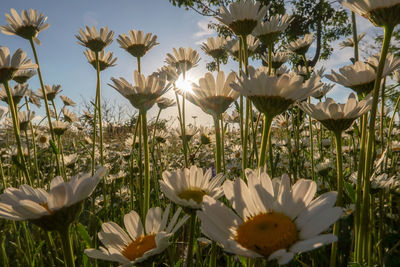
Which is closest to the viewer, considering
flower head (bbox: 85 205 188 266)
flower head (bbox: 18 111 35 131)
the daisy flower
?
the daisy flower

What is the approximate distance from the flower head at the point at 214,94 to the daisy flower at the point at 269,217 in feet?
1.27

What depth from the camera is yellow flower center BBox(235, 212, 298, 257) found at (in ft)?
2.01

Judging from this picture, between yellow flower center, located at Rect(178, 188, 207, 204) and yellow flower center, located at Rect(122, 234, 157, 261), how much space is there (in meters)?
0.14

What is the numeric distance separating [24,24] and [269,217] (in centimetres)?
182

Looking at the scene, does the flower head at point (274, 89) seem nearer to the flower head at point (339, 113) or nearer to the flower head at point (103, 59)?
the flower head at point (339, 113)

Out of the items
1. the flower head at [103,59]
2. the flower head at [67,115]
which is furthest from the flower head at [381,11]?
the flower head at [67,115]

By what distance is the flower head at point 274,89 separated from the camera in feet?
2.83

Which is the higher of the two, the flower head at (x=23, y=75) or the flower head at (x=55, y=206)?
the flower head at (x=23, y=75)

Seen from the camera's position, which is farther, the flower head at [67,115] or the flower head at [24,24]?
the flower head at [67,115]

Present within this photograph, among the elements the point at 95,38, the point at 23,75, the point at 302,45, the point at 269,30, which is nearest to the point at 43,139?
the point at 23,75

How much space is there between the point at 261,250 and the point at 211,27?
1324 centimetres

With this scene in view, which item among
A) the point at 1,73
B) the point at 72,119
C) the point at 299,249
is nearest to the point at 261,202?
the point at 299,249

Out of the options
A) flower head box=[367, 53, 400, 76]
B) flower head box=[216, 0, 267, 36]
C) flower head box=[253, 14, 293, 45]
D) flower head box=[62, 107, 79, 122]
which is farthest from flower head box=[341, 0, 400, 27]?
flower head box=[62, 107, 79, 122]

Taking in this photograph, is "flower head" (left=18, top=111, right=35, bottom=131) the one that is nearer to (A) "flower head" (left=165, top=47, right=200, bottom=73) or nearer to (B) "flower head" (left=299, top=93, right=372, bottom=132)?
(A) "flower head" (left=165, top=47, right=200, bottom=73)
